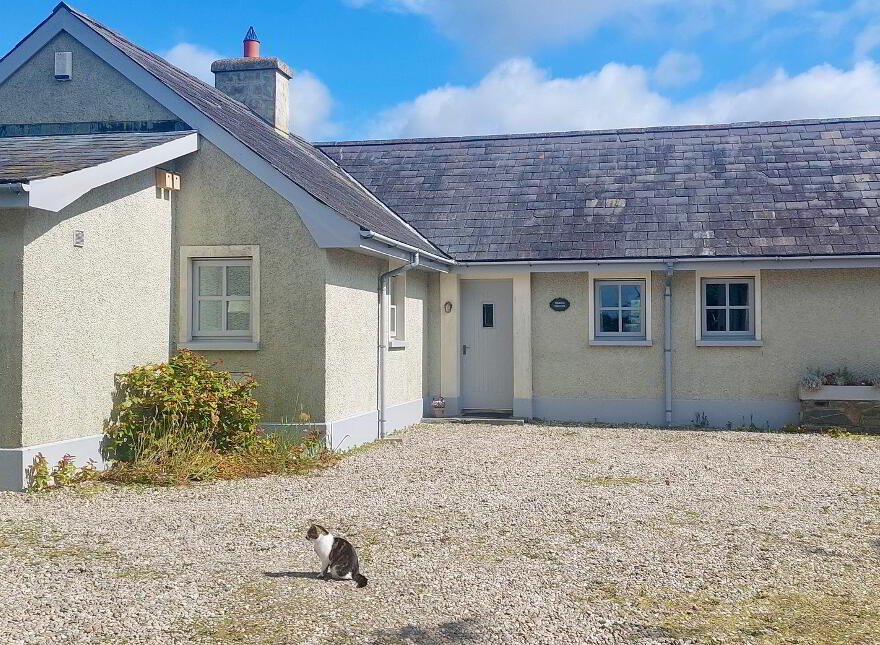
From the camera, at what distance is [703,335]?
15.1m

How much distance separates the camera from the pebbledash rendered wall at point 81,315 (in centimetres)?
871

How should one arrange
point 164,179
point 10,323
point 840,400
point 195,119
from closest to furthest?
point 10,323 < point 164,179 < point 195,119 < point 840,400

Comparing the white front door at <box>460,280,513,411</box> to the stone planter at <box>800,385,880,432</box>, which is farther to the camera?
the white front door at <box>460,280,513,411</box>

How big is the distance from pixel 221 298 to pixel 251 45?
6880 millimetres

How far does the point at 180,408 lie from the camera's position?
1003 centimetres

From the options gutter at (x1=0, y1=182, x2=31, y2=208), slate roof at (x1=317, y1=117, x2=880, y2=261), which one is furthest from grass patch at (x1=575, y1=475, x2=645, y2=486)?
gutter at (x1=0, y1=182, x2=31, y2=208)

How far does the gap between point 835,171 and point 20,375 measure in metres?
14.1

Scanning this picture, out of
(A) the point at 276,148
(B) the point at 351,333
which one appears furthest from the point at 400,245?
(A) the point at 276,148

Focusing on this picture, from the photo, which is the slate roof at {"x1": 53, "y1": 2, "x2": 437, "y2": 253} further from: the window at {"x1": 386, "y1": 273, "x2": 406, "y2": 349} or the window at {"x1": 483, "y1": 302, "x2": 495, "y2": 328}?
the window at {"x1": 483, "y1": 302, "x2": 495, "y2": 328}

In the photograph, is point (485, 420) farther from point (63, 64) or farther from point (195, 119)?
point (63, 64)

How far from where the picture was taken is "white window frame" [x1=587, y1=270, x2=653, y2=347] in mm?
15195

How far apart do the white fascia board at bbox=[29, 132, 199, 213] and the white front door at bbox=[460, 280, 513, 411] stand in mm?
6471

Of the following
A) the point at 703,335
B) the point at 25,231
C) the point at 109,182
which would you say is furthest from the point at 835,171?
the point at 25,231

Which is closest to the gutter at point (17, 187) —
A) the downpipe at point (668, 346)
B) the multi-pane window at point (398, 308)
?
the multi-pane window at point (398, 308)
